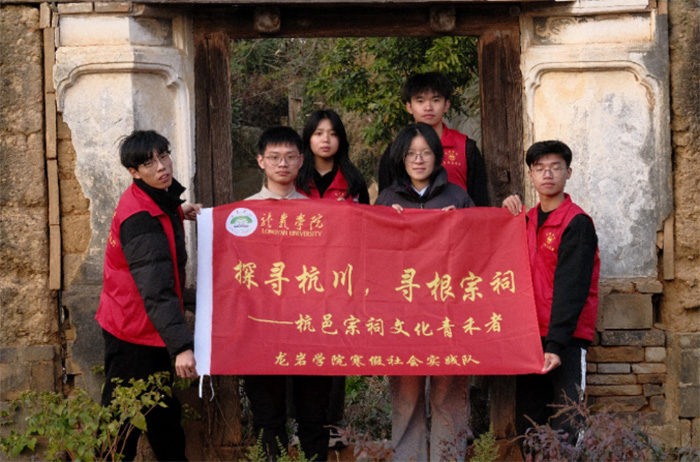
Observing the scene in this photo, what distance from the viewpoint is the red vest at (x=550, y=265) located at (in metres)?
4.97

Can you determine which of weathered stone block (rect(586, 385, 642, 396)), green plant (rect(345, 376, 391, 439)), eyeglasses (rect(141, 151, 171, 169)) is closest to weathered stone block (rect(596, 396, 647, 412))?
weathered stone block (rect(586, 385, 642, 396))

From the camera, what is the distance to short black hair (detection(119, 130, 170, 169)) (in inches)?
186

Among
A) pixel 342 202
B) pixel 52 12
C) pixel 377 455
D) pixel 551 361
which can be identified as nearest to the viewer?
pixel 377 455

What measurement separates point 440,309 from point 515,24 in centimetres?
198

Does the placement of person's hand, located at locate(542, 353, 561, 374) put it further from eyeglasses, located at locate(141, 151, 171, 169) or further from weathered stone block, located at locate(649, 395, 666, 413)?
eyeglasses, located at locate(141, 151, 171, 169)

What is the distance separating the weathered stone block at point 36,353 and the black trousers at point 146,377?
0.83 metres

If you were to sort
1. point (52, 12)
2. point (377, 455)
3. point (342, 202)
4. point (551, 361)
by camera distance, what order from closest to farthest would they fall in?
point (377, 455), point (551, 361), point (342, 202), point (52, 12)

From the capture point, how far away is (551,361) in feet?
15.9

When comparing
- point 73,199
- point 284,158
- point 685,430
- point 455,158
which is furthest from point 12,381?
point 685,430

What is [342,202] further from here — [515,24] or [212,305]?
[515,24]

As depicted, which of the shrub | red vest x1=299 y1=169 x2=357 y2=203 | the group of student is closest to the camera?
the shrub

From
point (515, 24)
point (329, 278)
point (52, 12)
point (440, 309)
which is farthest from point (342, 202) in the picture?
point (52, 12)

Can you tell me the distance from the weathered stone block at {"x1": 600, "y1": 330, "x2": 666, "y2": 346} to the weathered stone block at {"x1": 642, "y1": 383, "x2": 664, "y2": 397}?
263 mm

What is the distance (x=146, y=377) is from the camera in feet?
15.8
